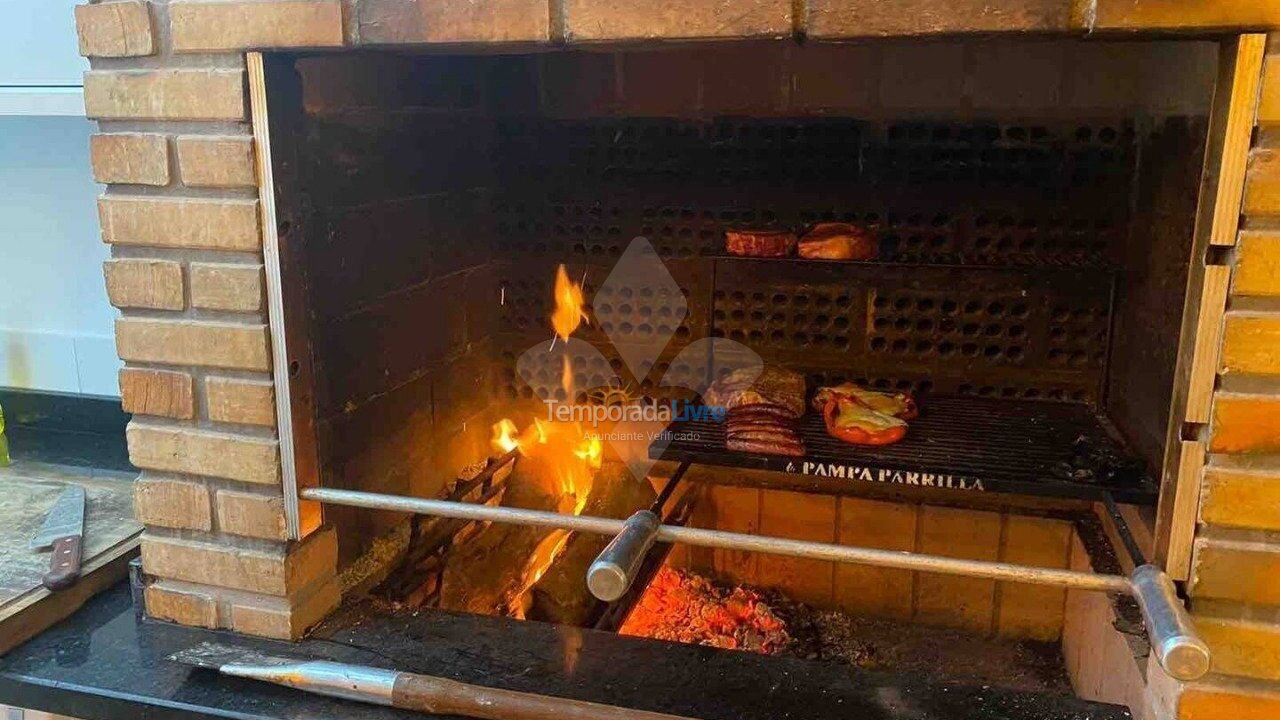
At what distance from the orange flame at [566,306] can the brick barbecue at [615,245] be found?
53 millimetres

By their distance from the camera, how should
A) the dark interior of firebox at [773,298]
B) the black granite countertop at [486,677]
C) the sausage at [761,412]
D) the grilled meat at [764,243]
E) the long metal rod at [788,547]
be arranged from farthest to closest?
the grilled meat at [764,243] < the sausage at [761,412] < the dark interior of firebox at [773,298] < the black granite countertop at [486,677] < the long metal rod at [788,547]

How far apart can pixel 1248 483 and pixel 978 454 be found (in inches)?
20.4

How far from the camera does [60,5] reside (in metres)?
1.79

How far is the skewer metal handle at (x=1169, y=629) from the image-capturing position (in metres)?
0.87

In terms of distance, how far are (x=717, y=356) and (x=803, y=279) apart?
0.25 m

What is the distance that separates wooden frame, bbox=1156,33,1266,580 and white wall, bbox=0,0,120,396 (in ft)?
6.82

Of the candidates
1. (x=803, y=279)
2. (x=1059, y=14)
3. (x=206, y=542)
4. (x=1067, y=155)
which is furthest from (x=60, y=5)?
(x=1067, y=155)

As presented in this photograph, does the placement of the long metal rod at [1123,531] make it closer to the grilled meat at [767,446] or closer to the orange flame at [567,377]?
the grilled meat at [767,446]

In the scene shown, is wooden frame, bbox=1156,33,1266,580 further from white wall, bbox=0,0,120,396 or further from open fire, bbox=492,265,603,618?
white wall, bbox=0,0,120,396

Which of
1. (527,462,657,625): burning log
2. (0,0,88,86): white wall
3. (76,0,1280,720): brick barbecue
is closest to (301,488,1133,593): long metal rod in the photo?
(76,0,1280,720): brick barbecue

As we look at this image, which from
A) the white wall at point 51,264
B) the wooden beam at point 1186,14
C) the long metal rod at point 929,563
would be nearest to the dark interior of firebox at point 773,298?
the long metal rod at point 929,563

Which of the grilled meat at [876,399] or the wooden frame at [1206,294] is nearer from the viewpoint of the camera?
the wooden frame at [1206,294]

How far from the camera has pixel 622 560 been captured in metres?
1.02

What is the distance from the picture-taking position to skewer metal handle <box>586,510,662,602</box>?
100cm
